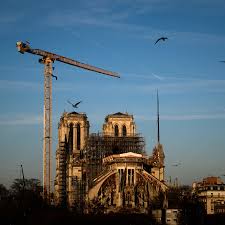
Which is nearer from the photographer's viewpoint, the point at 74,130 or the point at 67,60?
the point at 67,60

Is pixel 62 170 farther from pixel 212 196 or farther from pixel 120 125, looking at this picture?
pixel 212 196

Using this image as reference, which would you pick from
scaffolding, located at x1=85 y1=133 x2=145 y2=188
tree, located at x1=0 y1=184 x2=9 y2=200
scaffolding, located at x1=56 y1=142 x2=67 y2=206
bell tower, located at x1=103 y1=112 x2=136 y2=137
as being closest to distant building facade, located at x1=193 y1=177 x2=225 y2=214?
scaffolding, located at x1=85 y1=133 x2=145 y2=188

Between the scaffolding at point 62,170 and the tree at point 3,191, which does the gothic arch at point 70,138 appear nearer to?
the scaffolding at point 62,170

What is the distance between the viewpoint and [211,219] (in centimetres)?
10156

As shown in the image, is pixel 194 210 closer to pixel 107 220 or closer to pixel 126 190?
pixel 107 220

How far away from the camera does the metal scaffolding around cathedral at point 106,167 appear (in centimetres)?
12975

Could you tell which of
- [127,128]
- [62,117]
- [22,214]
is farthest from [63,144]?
[22,214]

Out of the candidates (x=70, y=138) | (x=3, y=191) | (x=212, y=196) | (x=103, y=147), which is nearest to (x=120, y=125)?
(x=103, y=147)

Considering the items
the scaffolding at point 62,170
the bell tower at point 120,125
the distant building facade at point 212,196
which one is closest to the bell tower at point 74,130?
the scaffolding at point 62,170

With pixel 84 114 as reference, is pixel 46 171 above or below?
below

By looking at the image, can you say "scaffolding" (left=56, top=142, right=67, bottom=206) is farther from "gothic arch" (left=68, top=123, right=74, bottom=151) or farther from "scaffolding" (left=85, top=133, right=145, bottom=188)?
"scaffolding" (left=85, top=133, right=145, bottom=188)

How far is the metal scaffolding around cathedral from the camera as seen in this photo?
426ft

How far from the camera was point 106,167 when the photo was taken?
447 feet

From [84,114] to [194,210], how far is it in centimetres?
7230
